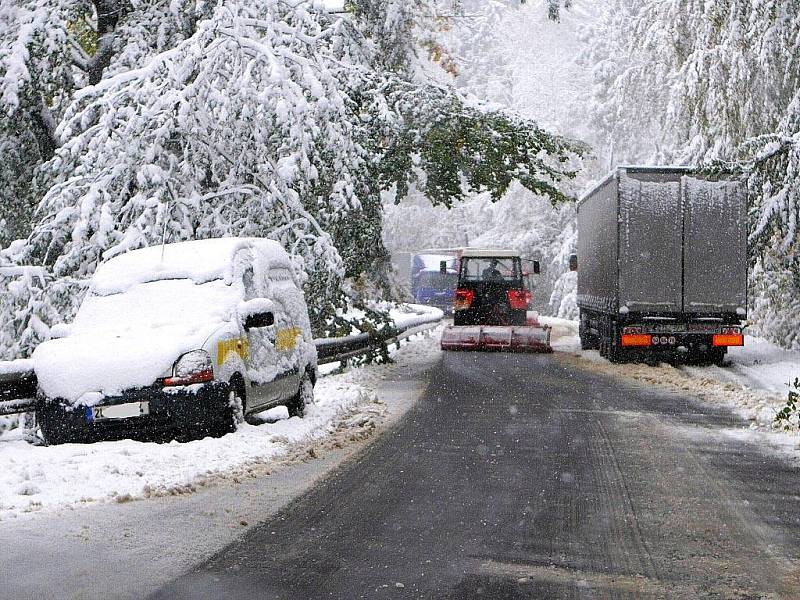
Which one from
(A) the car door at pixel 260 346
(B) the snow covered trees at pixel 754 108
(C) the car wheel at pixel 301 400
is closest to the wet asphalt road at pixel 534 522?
(C) the car wheel at pixel 301 400

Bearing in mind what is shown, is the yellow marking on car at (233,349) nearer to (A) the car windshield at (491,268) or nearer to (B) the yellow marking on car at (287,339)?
(B) the yellow marking on car at (287,339)

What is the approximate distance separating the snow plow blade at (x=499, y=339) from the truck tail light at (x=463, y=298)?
11.1ft

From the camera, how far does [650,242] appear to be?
65.2ft

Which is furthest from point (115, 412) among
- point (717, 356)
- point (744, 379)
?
point (717, 356)

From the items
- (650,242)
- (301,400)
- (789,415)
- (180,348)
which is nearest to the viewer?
(180,348)

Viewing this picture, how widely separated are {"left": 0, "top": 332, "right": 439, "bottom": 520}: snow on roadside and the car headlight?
1.81 feet

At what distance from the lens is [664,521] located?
693cm

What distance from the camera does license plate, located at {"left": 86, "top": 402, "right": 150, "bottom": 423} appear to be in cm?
955

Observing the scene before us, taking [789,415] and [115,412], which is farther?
[789,415]

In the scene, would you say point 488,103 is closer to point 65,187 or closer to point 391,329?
point 391,329

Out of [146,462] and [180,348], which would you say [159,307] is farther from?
[146,462]

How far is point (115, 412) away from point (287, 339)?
2.75 metres

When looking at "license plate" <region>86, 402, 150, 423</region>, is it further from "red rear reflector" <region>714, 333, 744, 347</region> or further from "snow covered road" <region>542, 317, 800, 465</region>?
"red rear reflector" <region>714, 333, 744, 347</region>

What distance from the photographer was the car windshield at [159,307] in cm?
1063
